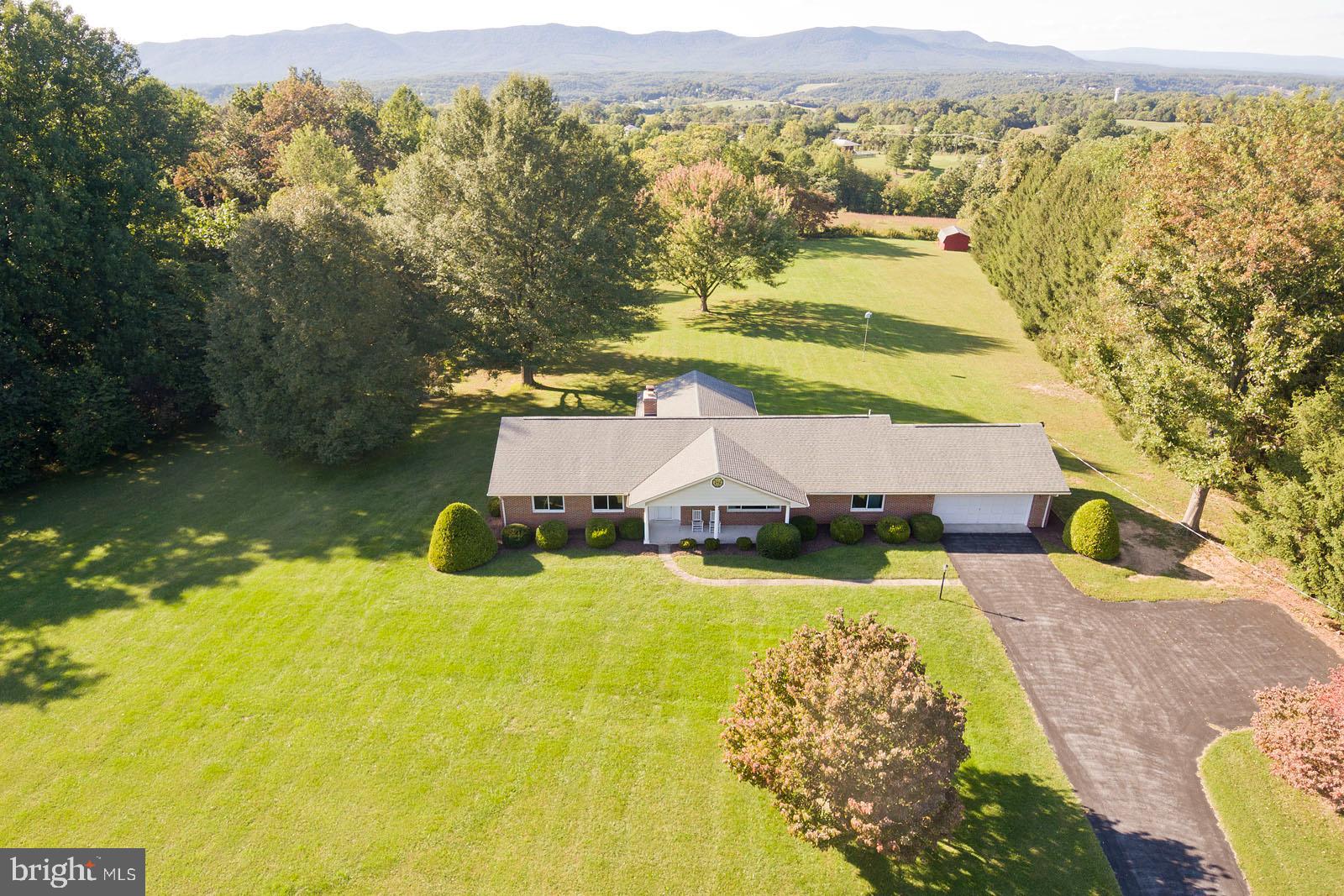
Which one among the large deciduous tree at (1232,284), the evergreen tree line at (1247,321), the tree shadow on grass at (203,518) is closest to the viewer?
the evergreen tree line at (1247,321)

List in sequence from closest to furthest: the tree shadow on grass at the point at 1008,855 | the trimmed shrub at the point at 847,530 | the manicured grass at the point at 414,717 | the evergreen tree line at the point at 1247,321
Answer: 1. the tree shadow on grass at the point at 1008,855
2. the manicured grass at the point at 414,717
3. the evergreen tree line at the point at 1247,321
4. the trimmed shrub at the point at 847,530

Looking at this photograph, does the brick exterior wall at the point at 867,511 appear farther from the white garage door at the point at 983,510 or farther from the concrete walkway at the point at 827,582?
the concrete walkway at the point at 827,582

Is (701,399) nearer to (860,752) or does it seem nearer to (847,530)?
(847,530)

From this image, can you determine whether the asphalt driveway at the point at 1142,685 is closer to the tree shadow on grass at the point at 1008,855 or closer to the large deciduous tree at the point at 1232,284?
the tree shadow on grass at the point at 1008,855

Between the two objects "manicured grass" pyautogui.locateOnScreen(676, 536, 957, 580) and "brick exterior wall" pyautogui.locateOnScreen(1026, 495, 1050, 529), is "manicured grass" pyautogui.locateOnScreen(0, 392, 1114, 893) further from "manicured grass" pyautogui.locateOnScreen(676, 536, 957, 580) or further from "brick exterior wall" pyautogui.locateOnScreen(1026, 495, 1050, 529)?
"brick exterior wall" pyautogui.locateOnScreen(1026, 495, 1050, 529)

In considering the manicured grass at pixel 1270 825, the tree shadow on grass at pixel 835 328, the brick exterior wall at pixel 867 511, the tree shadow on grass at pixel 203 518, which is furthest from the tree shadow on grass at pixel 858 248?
the manicured grass at pixel 1270 825

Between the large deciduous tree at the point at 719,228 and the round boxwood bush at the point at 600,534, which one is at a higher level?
the large deciduous tree at the point at 719,228

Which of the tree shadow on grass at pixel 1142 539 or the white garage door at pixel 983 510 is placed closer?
the tree shadow on grass at pixel 1142 539

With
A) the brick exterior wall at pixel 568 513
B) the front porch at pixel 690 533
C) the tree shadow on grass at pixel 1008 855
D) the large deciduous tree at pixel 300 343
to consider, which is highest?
the large deciduous tree at pixel 300 343
